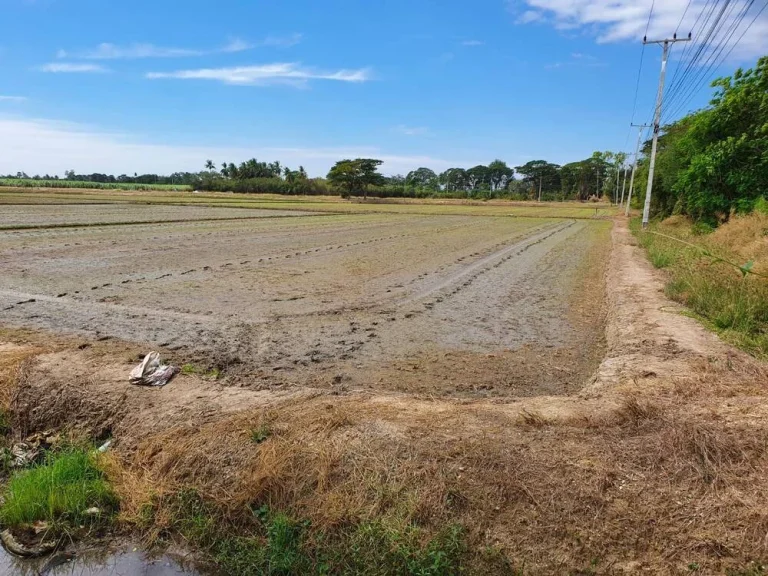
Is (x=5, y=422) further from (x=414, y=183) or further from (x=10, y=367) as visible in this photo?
(x=414, y=183)

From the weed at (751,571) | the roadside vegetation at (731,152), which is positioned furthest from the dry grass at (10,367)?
the roadside vegetation at (731,152)

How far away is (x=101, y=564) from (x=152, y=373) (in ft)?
6.19

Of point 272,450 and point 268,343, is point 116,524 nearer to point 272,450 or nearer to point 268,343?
point 272,450

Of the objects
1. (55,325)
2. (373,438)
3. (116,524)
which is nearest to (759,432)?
(373,438)

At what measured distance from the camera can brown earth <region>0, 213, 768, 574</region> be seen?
9.53ft

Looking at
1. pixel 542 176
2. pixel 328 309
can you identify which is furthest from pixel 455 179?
pixel 328 309

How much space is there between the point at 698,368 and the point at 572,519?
2908mm

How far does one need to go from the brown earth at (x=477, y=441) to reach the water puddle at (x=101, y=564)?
293 mm

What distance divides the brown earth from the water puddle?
0.29 metres

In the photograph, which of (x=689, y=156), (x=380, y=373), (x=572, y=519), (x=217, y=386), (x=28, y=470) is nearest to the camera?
(x=572, y=519)

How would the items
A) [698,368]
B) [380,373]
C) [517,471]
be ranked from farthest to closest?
[380,373], [698,368], [517,471]

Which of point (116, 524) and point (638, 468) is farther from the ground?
point (638, 468)

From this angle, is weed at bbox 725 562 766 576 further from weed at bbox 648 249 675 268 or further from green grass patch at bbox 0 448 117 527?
weed at bbox 648 249 675 268

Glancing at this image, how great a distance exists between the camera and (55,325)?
662cm
